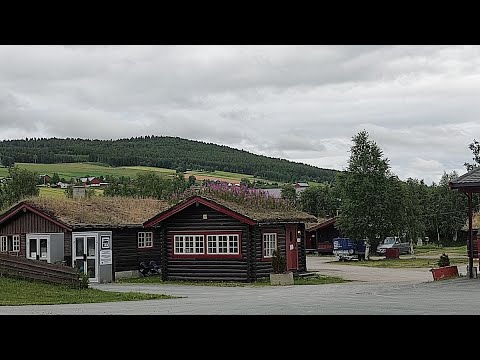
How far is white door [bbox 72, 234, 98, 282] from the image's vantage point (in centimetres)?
3071

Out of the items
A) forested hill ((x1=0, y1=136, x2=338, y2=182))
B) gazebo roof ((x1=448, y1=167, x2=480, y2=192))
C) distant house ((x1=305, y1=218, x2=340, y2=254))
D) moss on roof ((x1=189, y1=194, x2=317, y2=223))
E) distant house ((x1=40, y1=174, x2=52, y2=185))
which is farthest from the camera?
forested hill ((x1=0, y1=136, x2=338, y2=182))

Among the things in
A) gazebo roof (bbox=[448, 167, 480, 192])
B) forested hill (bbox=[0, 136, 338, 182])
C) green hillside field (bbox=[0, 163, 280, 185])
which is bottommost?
gazebo roof (bbox=[448, 167, 480, 192])

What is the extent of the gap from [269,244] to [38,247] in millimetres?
10026

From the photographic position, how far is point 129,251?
109ft

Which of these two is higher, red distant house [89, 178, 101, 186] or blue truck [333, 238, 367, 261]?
red distant house [89, 178, 101, 186]

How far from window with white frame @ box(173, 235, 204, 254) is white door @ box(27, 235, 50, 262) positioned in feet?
17.9

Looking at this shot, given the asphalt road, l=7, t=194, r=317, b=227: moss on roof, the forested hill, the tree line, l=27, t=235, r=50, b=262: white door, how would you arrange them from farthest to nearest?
the forested hill → the tree line → l=27, t=235, r=50, b=262: white door → l=7, t=194, r=317, b=227: moss on roof → the asphalt road

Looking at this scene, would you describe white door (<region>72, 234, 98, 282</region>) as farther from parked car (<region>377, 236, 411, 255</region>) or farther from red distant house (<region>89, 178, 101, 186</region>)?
red distant house (<region>89, 178, 101, 186</region>)

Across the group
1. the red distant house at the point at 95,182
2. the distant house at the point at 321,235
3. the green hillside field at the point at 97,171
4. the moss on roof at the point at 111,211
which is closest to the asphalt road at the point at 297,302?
the moss on roof at the point at 111,211

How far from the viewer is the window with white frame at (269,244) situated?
30067mm

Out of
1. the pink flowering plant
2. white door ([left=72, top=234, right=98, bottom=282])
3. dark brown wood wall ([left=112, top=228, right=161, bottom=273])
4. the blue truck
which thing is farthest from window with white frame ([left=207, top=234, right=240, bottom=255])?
the blue truck

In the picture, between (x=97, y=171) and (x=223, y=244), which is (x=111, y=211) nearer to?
(x=223, y=244)
